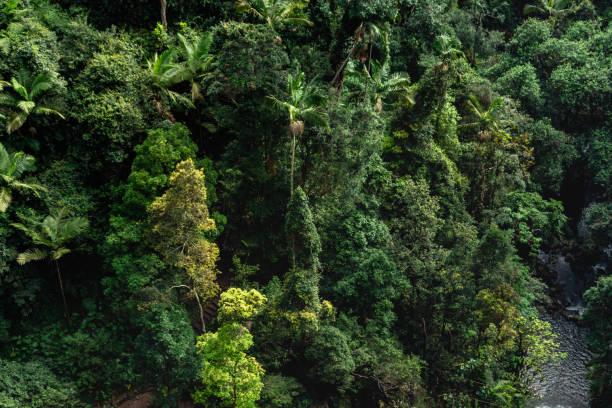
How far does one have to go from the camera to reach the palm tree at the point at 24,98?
16.3 metres

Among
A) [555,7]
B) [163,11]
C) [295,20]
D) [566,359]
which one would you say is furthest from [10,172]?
[555,7]

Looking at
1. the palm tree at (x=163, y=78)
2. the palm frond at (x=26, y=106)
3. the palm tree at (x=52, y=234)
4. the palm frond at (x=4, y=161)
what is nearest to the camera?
the palm frond at (x=4, y=161)

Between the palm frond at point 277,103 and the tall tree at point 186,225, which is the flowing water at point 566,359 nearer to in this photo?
the tall tree at point 186,225

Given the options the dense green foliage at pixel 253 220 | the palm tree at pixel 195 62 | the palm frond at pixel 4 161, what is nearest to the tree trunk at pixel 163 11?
the dense green foliage at pixel 253 220

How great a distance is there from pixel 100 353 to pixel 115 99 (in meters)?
9.66

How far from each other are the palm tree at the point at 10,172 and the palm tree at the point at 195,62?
681 cm

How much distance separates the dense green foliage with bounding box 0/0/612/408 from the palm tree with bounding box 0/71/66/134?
0.08 meters

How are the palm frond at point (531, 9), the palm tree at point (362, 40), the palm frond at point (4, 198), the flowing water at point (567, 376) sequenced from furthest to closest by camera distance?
the palm frond at point (531, 9)
the flowing water at point (567, 376)
the palm tree at point (362, 40)
the palm frond at point (4, 198)

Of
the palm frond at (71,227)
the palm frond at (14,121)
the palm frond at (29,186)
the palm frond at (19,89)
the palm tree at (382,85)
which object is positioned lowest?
the palm frond at (71,227)

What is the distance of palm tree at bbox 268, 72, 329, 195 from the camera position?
18.7 metres

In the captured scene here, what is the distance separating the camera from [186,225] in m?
16.3

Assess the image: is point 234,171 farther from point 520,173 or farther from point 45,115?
point 520,173

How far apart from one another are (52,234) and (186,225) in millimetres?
4834

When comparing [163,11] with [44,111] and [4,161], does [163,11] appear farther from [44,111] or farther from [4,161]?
[4,161]
